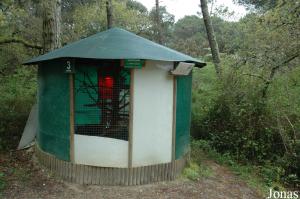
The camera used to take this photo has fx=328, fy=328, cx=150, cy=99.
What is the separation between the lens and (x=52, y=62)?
20.9 feet

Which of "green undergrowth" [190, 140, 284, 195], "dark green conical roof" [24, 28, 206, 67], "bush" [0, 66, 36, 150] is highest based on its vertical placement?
"dark green conical roof" [24, 28, 206, 67]

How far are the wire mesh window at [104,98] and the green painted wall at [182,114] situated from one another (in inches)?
44.0

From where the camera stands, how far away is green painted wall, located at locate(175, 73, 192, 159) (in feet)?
21.1

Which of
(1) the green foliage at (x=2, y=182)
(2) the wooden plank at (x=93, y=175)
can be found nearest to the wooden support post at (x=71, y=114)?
(2) the wooden plank at (x=93, y=175)

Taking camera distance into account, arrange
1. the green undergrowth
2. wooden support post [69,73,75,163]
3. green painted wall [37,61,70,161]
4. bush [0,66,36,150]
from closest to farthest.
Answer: wooden support post [69,73,75,163] → green painted wall [37,61,70,161] → the green undergrowth → bush [0,66,36,150]

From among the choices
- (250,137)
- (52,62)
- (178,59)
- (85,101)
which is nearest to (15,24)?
(52,62)

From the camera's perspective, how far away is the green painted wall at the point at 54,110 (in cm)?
611

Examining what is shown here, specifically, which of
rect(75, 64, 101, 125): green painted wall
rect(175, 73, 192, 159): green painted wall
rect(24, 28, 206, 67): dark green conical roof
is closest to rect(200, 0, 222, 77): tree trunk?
rect(175, 73, 192, 159): green painted wall

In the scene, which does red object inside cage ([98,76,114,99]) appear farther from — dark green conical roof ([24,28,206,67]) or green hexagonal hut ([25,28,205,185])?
dark green conical roof ([24,28,206,67])

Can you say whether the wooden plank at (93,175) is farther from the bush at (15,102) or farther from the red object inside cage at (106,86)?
the bush at (15,102)

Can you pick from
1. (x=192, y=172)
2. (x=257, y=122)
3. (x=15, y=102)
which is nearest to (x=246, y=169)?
(x=257, y=122)

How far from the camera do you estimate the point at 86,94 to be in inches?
233

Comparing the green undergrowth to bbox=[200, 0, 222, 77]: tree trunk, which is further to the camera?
bbox=[200, 0, 222, 77]: tree trunk

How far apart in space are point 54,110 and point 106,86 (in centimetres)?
127
